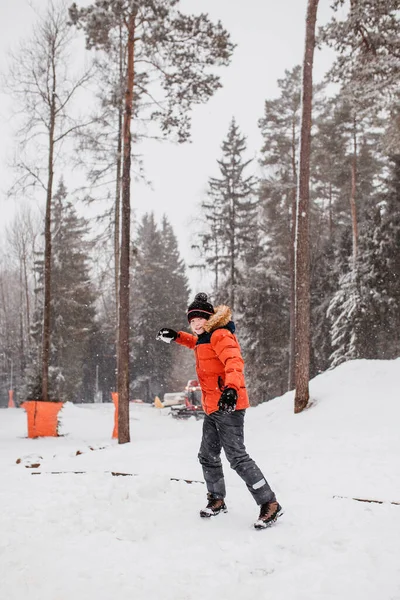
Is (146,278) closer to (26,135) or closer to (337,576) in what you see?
(26,135)

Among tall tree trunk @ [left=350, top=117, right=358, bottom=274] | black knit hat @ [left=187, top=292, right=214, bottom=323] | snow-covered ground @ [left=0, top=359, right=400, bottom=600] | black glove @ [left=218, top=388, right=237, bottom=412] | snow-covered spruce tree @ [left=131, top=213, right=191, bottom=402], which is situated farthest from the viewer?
snow-covered spruce tree @ [left=131, top=213, right=191, bottom=402]

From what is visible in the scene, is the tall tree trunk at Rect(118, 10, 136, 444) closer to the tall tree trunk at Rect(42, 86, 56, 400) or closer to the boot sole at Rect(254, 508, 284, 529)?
the tall tree trunk at Rect(42, 86, 56, 400)

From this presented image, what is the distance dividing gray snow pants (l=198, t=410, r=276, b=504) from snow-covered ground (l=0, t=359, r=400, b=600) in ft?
0.95

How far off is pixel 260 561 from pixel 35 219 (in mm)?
37548

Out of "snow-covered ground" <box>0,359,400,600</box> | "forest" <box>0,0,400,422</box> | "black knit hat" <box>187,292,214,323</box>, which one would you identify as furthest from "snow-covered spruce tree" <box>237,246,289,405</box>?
"black knit hat" <box>187,292,214,323</box>

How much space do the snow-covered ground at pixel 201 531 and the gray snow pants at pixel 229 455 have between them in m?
0.29

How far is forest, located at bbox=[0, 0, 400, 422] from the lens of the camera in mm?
11633

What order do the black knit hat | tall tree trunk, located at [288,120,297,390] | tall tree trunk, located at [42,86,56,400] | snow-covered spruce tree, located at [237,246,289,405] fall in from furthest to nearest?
snow-covered spruce tree, located at [237,246,289,405] → tall tree trunk, located at [288,120,297,390] → tall tree trunk, located at [42,86,56,400] → the black knit hat

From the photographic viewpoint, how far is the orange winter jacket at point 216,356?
4.16m

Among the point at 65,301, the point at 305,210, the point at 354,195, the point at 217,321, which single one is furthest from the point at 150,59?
the point at 65,301

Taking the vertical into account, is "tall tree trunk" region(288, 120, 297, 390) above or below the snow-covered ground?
above

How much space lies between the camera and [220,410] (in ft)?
13.2

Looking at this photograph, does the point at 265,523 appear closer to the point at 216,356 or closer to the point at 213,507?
the point at 213,507

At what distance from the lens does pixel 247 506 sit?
454 centimetres
